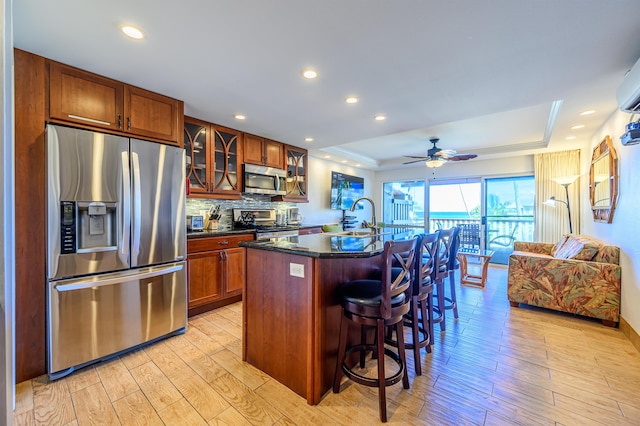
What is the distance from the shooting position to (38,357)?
1.96 metres

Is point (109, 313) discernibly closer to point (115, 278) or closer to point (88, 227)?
point (115, 278)

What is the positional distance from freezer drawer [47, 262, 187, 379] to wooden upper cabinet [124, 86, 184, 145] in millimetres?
1282

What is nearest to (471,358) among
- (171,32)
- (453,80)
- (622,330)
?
Answer: (622,330)

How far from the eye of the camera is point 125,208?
220 centimetres

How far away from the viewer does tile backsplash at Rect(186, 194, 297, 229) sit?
142 inches

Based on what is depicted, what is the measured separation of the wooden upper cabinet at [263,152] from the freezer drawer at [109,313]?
6.50 feet

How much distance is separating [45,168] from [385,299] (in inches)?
102

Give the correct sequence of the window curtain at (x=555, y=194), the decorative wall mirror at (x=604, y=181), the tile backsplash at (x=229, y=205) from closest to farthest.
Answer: the decorative wall mirror at (x=604, y=181) → the tile backsplash at (x=229, y=205) → the window curtain at (x=555, y=194)

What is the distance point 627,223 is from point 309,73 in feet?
11.3

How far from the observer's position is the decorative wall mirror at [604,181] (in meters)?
2.91

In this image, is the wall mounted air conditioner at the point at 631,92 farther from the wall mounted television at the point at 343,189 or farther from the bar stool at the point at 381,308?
the wall mounted television at the point at 343,189

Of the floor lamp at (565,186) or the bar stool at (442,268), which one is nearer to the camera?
the bar stool at (442,268)

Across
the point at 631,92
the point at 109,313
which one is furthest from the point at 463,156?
the point at 109,313

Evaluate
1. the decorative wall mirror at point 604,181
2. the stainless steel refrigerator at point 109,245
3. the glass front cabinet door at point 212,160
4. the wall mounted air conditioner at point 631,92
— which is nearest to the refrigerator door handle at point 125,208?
the stainless steel refrigerator at point 109,245
